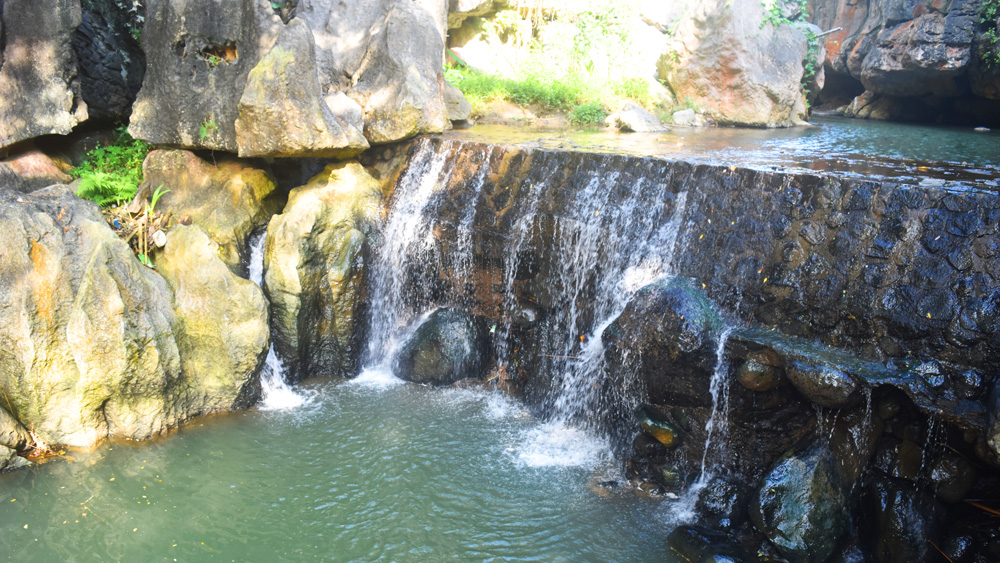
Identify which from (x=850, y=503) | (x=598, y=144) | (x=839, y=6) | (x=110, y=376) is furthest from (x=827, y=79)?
(x=110, y=376)

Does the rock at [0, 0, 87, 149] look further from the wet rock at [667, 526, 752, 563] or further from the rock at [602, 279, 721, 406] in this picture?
the wet rock at [667, 526, 752, 563]

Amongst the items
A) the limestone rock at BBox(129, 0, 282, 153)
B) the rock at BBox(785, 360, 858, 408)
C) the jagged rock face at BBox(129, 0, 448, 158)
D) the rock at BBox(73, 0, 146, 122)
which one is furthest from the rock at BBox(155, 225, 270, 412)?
the rock at BBox(785, 360, 858, 408)

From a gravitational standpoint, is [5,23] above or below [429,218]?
above

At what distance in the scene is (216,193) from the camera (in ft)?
23.6

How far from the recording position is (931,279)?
448cm

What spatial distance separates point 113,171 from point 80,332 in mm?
3117

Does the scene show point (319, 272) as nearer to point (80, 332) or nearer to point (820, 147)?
point (80, 332)

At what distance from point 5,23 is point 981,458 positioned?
9.46m

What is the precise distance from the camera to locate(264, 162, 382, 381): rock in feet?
21.8

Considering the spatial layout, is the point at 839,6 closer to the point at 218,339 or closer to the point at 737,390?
the point at 737,390

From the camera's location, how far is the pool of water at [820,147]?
19.7 feet

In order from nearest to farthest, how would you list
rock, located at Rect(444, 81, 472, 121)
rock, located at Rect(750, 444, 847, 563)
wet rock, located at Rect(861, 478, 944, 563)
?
wet rock, located at Rect(861, 478, 944, 563)
rock, located at Rect(750, 444, 847, 563)
rock, located at Rect(444, 81, 472, 121)

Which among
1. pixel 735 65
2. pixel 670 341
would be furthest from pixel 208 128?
pixel 735 65

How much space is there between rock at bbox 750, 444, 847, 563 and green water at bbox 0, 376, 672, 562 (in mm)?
762
